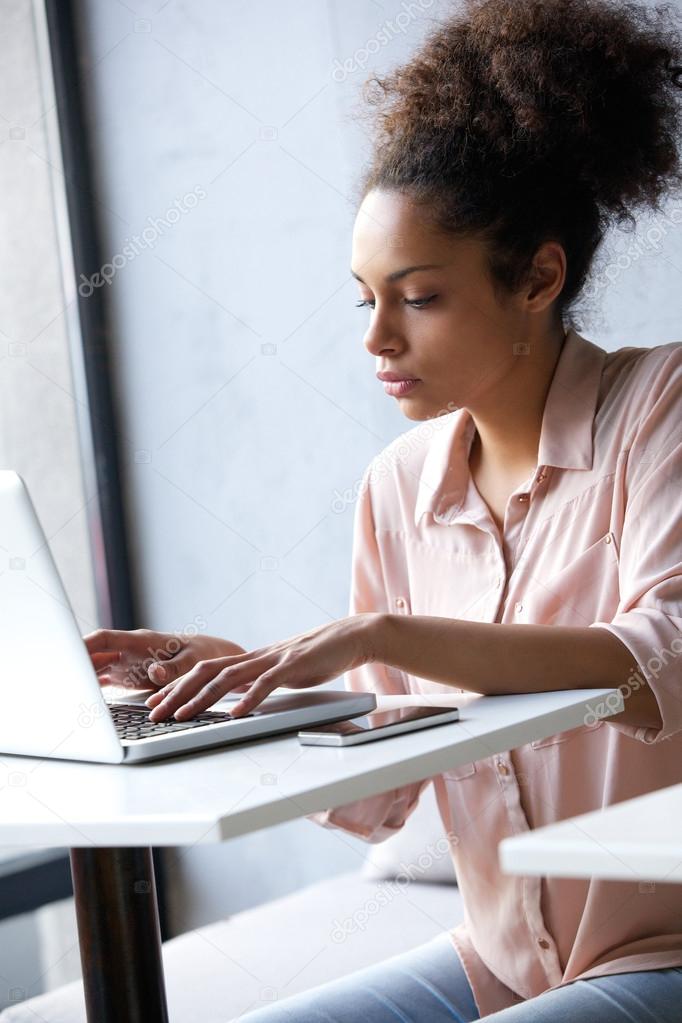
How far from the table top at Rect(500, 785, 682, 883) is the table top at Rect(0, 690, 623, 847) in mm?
225

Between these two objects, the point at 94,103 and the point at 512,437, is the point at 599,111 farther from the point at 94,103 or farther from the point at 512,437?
the point at 94,103

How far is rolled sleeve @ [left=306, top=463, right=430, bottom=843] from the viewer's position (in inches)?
50.0

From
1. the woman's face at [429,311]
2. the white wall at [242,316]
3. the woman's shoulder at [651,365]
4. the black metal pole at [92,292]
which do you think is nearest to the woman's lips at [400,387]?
the woman's face at [429,311]

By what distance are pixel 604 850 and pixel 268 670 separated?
1.68 feet

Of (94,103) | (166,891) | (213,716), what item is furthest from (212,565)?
(213,716)

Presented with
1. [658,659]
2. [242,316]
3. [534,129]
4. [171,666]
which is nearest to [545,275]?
[534,129]

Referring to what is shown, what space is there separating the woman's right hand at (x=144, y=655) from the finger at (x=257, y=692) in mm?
227

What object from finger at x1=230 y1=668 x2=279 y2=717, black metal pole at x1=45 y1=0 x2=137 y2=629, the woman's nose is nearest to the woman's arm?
finger at x1=230 y1=668 x2=279 y2=717

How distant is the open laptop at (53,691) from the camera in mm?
898

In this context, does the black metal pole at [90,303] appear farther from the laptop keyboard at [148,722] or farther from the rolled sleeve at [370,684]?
the laptop keyboard at [148,722]

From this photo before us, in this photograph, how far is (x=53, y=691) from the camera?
933 millimetres

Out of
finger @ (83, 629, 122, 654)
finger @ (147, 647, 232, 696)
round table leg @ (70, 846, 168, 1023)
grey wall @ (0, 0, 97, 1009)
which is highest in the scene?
grey wall @ (0, 0, 97, 1009)

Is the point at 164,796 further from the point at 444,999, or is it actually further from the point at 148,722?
the point at 444,999

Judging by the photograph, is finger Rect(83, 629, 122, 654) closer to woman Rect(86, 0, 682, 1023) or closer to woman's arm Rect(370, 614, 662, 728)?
woman Rect(86, 0, 682, 1023)
